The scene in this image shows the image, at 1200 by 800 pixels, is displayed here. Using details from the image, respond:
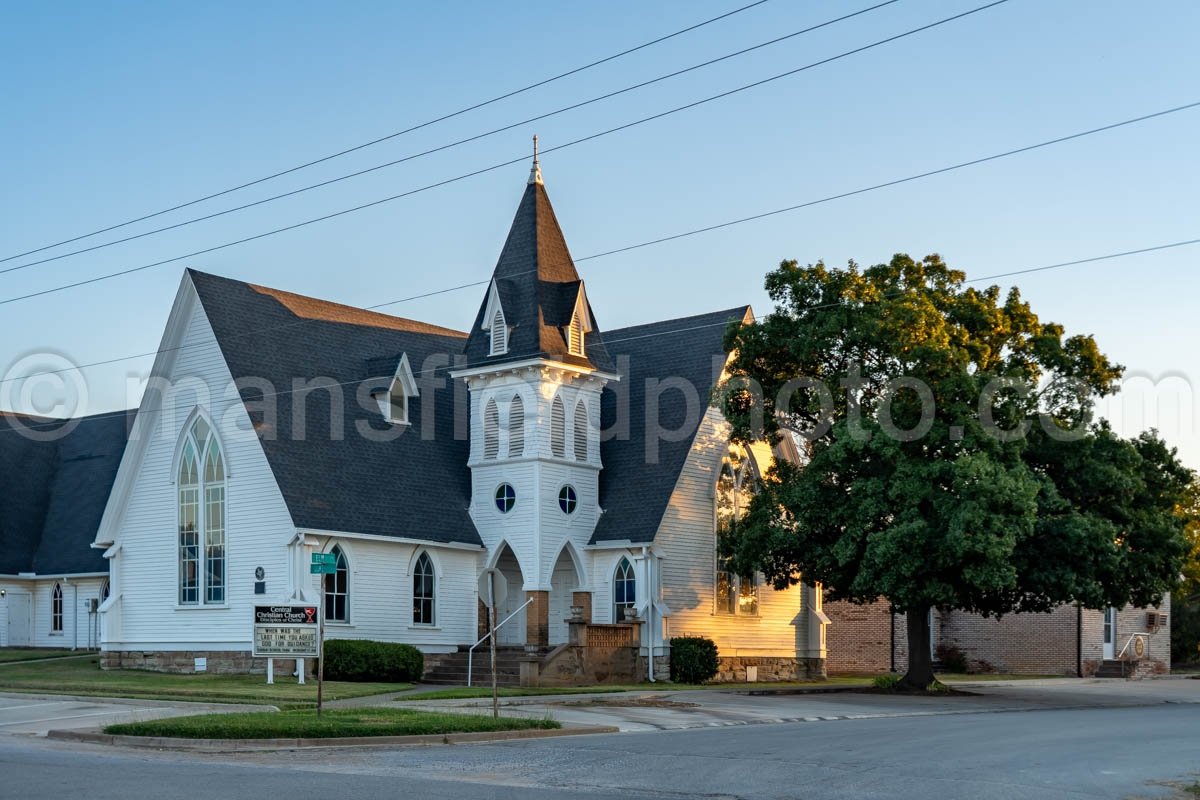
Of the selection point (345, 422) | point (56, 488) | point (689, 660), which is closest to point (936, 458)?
point (689, 660)

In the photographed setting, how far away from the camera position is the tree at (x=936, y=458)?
31859 millimetres

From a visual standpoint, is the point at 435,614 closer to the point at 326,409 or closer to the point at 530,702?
the point at 326,409

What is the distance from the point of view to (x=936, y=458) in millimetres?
32969

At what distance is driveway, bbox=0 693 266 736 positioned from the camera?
22.3m

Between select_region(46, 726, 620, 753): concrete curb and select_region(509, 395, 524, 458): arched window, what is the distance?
18.3 metres

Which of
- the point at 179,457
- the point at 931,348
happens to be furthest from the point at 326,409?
the point at 931,348

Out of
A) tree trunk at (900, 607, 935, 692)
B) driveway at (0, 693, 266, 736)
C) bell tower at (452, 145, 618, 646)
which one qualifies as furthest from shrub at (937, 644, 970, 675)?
driveway at (0, 693, 266, 736)

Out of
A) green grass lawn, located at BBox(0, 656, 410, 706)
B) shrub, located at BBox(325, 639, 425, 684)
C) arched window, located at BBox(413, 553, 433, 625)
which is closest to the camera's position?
green grass lawn, located at BBox(0, 656, 410, 706)

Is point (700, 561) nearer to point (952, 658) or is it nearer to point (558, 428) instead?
point (558, 428)

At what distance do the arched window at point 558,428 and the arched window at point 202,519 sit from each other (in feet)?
28.4

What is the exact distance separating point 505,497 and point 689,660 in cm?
665

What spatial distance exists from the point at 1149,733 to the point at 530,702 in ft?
38.3

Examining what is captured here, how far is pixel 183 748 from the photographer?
62.5 feet

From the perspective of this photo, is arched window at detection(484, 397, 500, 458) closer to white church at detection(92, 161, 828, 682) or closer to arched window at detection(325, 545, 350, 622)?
white church at detection(92, 161, 828, 682)
